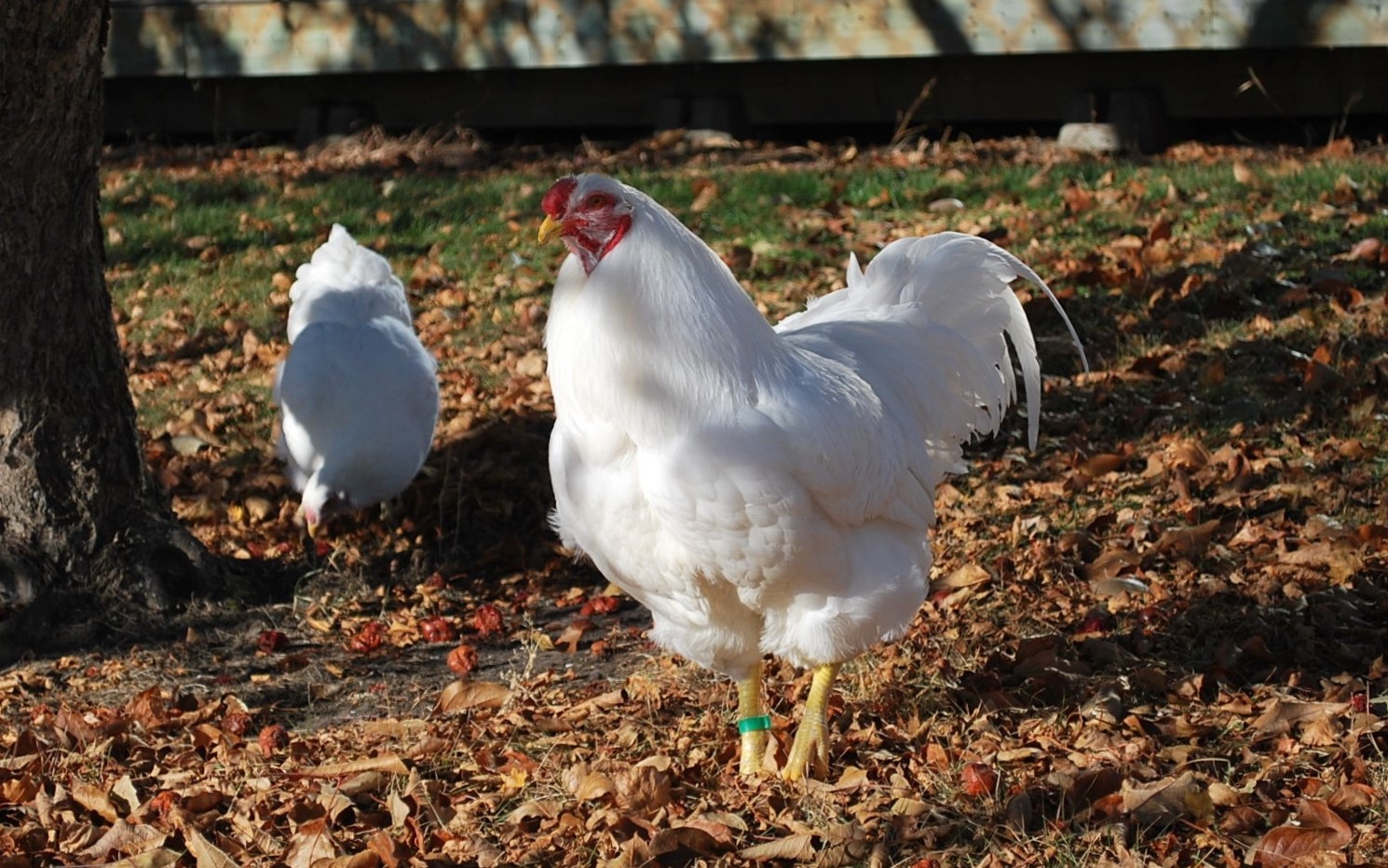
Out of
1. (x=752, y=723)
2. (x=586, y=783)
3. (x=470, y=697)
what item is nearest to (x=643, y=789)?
(x=586, y=783)

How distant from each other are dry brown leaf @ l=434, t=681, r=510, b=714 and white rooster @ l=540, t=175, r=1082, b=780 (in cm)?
89

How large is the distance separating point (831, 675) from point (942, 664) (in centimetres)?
78

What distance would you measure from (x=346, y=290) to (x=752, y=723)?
4.14 meters

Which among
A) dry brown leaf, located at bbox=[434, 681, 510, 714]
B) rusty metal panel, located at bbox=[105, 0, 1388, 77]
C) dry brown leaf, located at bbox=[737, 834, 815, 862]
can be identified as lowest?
dry brown leaf, located at bbox=[434, 681, 510, 714]

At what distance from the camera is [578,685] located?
528 cm

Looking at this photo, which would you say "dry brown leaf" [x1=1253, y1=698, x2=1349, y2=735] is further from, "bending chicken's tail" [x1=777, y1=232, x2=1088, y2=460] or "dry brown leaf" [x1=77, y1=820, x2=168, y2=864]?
"dry brown leaf" [x1=77, y1=820, x2=168, y2=864]

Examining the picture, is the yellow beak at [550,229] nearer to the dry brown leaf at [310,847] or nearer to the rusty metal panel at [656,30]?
the dry brown leaf at [310,847]

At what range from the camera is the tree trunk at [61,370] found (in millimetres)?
5266

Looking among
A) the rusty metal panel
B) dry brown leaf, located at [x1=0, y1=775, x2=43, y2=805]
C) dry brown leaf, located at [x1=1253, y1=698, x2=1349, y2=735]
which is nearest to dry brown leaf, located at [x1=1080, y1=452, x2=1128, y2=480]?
dry brown leaf, located at [x1=1253, y1=698, x2=1349, y2=735]

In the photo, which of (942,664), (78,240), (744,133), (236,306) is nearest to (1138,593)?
(942,664)

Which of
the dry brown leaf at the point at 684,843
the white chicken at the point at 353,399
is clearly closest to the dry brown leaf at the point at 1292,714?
the dry brown leaf at the point at 684,843

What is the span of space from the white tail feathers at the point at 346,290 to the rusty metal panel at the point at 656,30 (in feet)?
13.6

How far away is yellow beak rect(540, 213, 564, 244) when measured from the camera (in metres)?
3.95

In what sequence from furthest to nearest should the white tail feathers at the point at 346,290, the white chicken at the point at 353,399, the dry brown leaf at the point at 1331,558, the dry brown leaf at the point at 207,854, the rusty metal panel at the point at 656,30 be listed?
the rusty metal panel at the point at 656,30, the white tail feathers at the point at 346,290, the white chicken at the point at 353,399, the dry brown leaf at the point at 1331,558, the dry brown leaf at the point at 207,854
